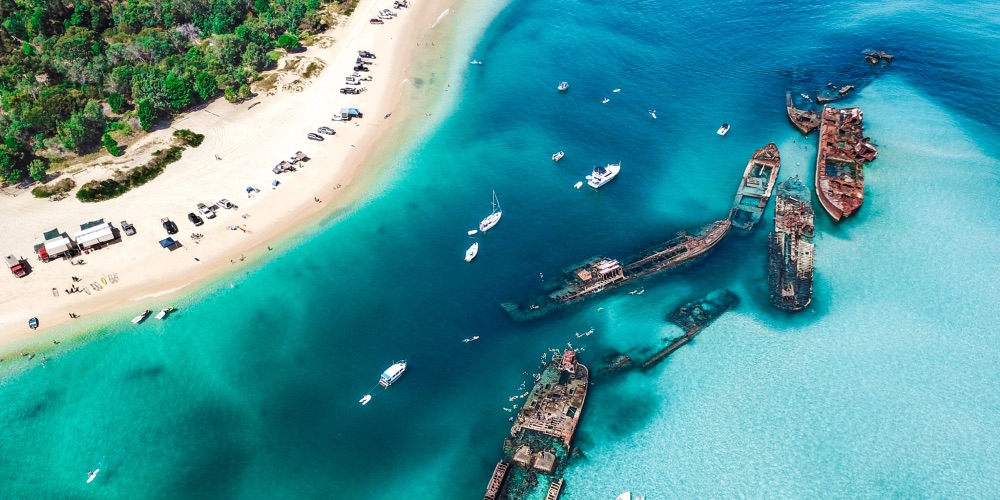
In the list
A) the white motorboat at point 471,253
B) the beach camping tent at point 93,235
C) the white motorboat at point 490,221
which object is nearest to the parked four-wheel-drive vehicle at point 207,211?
the beach camping tent at point 93,235

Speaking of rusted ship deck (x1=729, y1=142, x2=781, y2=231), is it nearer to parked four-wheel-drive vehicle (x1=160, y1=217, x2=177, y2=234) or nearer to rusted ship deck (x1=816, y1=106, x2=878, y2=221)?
rusted ship deck (x1=816, y1=106, x2=878, y2=221)

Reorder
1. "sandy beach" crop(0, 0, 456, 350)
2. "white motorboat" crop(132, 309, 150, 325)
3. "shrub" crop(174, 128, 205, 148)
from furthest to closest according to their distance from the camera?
"shrub" crop(174, 128, 205, 148) < "sandy beach" crop(0, 0, 456, 350) < "white motorboat" crop(132, 309, 150, 325)

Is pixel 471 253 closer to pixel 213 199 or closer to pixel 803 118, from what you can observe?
pixel 213 199

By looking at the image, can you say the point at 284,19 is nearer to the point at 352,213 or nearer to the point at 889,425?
the point at 352,213

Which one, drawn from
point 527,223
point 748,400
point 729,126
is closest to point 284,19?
point 527,223

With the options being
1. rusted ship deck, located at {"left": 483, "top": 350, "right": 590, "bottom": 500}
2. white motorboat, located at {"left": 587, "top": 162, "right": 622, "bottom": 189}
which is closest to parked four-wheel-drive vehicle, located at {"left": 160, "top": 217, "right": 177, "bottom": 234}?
rusted ship deck, located at {"left": 483, "top": 350, "right": 590, "bottom": 500}
